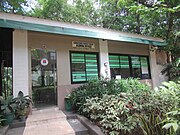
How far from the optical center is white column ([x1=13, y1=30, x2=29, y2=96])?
4377mm

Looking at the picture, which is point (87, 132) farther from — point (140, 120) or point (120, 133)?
point (140, 120)

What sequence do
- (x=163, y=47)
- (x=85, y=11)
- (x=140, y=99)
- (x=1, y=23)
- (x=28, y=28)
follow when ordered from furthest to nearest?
(x=85, y=11) → (x=163, y=47) → (x=28, y=28) → (x=1, y=23) → (x=140, y=99)

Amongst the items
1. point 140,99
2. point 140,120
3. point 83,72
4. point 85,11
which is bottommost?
point 140,120

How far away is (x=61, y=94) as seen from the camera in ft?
17.6

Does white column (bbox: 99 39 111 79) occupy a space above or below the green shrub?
above

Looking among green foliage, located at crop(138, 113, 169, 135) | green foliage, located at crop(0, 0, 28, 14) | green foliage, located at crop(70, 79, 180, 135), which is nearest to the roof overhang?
green foliage, located at crop(70, 79, 180, 135)

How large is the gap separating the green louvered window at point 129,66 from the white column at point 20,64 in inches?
150

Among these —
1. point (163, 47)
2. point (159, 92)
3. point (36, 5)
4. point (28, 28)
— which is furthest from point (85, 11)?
point (159, 92)

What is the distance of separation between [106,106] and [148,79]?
535 cm

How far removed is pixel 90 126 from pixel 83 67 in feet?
9.85

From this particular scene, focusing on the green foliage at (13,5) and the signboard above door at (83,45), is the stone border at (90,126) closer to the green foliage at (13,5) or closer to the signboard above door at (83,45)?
the signboard above door at (83,45)

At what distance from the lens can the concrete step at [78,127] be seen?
3402 mm

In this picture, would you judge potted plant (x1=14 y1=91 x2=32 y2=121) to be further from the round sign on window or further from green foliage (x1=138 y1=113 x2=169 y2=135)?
green foliage (x1=138 y1=113 x2=169 y2=135)

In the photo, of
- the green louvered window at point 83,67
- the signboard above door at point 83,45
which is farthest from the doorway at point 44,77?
the signboard above door at point 83,45
